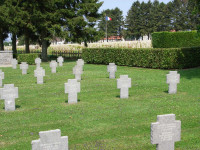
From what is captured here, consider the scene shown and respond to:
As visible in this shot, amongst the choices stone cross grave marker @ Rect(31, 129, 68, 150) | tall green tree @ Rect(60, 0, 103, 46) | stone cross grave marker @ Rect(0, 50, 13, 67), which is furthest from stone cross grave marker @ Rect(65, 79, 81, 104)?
tall green tree @ Rect(60, 0, 103, 46)

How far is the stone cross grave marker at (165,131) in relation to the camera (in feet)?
14.1

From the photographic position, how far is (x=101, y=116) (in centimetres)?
751

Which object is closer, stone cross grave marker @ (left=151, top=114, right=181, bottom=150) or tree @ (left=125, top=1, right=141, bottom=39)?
stone cross grave marker @ (left=151, top=114, right=181, bottom=150)

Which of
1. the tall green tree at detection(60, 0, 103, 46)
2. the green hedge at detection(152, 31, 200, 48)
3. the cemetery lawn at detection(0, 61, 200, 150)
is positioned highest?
the tall green tree at detection(60, 0, 103, 46)

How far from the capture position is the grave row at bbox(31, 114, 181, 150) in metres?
3.82

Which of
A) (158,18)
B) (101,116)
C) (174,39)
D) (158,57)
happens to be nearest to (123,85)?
(101,116)

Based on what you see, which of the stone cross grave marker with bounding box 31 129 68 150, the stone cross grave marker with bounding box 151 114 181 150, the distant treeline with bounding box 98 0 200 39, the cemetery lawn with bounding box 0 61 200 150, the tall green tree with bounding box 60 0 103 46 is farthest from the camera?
the distant treeline with bounding box 98 0 200 39

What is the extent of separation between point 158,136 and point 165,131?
140 mm

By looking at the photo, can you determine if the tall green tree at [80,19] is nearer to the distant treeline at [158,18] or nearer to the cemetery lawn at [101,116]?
the cemetery lawn at [101,116]

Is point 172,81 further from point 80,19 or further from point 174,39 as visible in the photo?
point 80,19

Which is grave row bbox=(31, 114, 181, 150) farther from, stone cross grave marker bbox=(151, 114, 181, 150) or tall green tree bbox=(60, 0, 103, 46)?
tall green tree bbox=(60, 0, 103, 46)

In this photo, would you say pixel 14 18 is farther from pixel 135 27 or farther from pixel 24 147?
pixel 135 27

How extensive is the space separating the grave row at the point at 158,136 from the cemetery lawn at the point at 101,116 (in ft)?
3.18

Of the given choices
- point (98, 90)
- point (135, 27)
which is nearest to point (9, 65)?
point (98, 90)
